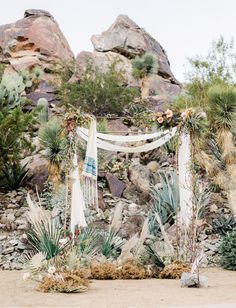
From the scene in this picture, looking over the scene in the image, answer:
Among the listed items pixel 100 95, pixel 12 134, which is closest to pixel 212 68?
pixel 100 95

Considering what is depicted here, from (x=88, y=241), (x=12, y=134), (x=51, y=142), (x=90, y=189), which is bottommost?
(x=88, y=241)

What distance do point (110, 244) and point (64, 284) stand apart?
9.48 feet

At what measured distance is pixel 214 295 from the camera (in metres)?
7.05

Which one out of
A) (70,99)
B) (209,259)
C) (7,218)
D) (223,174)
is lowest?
(209,259)

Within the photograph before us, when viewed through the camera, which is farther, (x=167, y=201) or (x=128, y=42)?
(x=128, y=42)

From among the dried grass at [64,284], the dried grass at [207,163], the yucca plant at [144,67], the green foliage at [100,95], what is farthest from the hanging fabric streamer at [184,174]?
the yucca plant at [144,67]

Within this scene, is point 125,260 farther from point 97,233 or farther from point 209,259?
point 209,259

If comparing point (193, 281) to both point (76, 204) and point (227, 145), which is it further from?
point (227, 145)

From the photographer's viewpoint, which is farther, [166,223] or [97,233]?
[166,223]

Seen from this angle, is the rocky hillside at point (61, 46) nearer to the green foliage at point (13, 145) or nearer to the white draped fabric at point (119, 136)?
the green foliage at point (13, 145)

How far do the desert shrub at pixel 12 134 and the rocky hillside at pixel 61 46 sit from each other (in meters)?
12.7

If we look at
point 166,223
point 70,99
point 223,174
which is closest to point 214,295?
point 166,223

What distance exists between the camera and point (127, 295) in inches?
285

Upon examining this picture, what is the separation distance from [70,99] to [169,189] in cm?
1016
